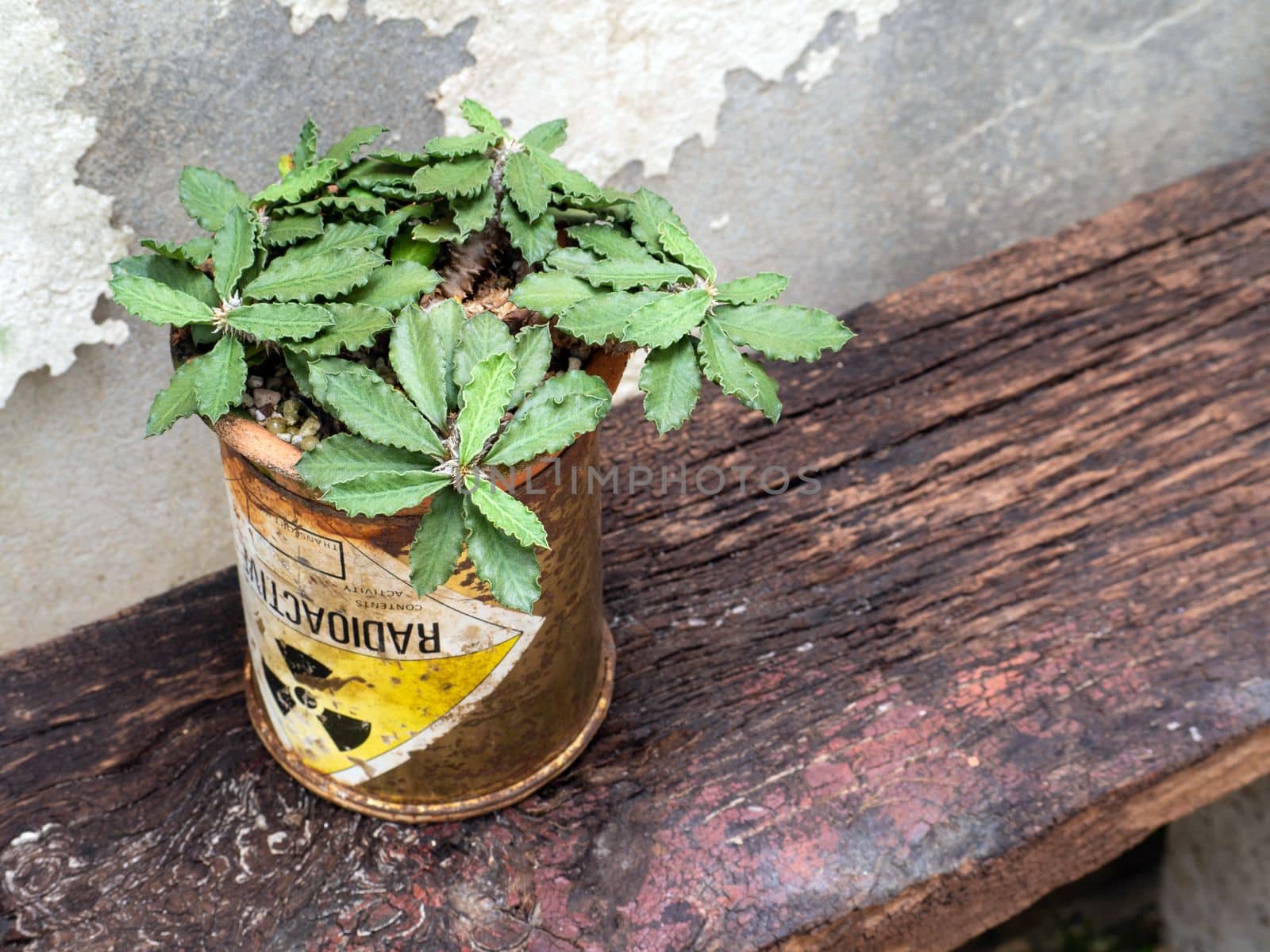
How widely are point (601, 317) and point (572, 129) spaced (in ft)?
2.07

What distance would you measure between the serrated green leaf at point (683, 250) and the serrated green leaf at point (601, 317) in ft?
0.18

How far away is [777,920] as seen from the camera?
1191mm

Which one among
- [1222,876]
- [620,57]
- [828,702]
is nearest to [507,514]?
[828,702]

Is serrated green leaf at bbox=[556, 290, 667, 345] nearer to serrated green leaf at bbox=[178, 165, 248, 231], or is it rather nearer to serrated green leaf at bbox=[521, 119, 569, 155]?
serrated green leaf at bbox=[521, 119, 569, 155]

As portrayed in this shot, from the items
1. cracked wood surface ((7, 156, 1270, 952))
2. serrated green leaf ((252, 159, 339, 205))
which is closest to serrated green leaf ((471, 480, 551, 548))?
serrated green leaf ((252, 159, 339, 205))

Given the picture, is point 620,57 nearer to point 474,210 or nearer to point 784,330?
point 474,210

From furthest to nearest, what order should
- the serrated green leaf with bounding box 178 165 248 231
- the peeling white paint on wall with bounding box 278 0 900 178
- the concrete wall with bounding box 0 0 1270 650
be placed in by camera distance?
the peeling white paint on wall with bounding box 278 0 900 178 < the concrete wall with bounding box 0 0 1270 650 < the serrated green leaf with bounding box 178 165 248 231

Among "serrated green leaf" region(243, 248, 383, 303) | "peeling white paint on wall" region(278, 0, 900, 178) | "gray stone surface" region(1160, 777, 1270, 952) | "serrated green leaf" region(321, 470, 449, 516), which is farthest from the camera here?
"gray stone surface" region(1160, 777, 1270, 952)

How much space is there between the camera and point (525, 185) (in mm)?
1091

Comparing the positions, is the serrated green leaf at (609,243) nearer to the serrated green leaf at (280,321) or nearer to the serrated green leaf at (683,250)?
the serrated green leaf at (683,250)

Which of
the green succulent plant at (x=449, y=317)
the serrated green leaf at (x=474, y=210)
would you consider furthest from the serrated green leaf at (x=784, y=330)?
the serrated green leaf at (x=474, y=210)

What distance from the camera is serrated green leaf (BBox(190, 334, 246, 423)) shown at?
3.16 feet

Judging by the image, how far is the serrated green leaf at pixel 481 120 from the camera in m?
1.15

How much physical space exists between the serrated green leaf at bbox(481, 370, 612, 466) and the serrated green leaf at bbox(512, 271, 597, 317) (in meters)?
0.07
